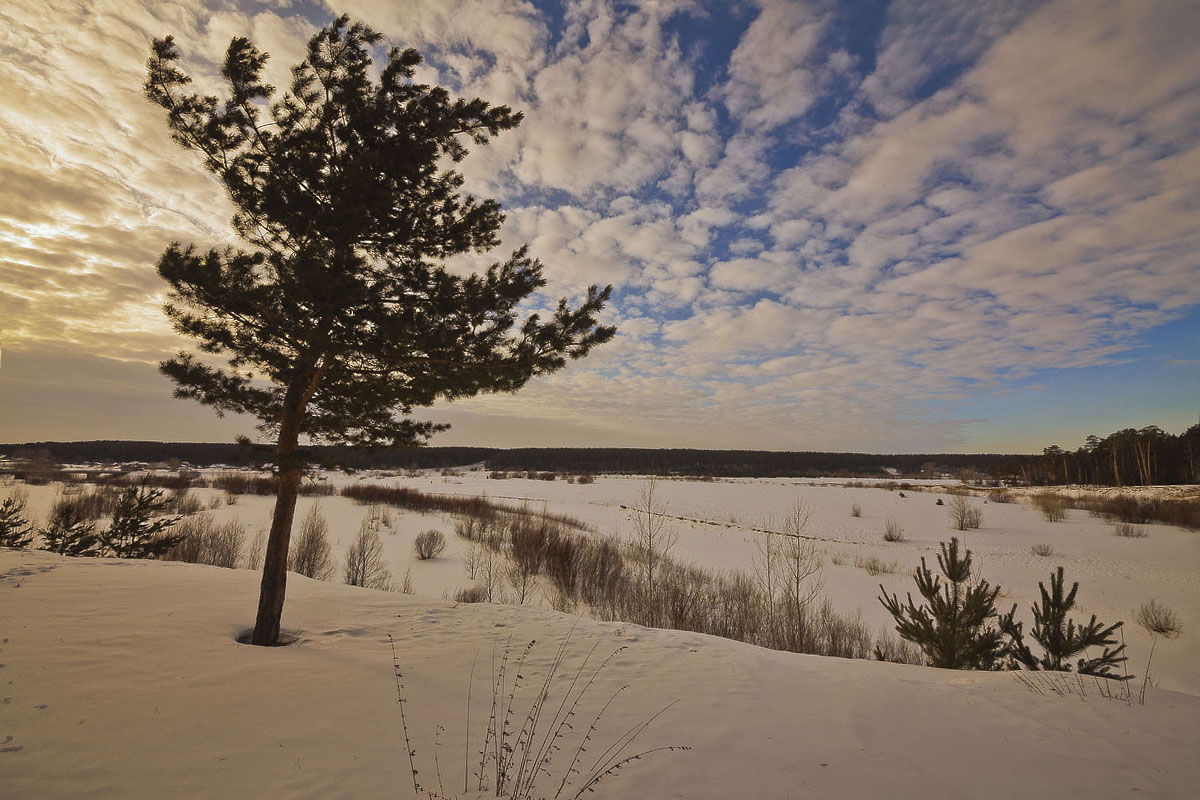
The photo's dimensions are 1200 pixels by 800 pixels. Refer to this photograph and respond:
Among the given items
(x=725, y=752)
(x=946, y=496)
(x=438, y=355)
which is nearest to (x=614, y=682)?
(x=725, y=752)

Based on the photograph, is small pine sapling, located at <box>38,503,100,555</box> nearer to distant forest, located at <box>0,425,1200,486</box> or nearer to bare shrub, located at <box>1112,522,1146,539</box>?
distant forest, located at <box>0,425,1200,486</box>

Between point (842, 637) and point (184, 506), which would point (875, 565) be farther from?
point (184, 506)

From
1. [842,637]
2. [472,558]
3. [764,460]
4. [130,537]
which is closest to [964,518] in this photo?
[842,637]

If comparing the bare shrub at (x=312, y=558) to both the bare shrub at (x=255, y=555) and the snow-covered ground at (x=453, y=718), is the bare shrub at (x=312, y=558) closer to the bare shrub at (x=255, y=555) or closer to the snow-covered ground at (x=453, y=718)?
the bare shrub at (x=255, y=555)

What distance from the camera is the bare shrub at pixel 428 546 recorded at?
14977 mm

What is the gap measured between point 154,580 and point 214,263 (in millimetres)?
5396

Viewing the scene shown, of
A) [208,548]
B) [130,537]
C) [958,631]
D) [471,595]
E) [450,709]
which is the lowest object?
[471,595]

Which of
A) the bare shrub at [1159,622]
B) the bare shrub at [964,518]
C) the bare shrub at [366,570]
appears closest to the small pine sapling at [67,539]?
the bare shrub at [366,570]

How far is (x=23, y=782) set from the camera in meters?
2.52

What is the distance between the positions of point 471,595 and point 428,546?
5.04 meters

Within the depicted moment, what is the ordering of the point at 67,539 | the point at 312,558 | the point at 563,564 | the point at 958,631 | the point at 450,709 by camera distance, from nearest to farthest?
Result: 1. the point at 450,709
2. the point at 958,631
3. the point at 67,539
4. the point at 312,558
5. the point at 563,564

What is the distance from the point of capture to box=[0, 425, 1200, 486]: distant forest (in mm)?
46812

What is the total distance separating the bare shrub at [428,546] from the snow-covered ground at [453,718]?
895cm

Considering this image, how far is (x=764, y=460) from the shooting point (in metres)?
121
